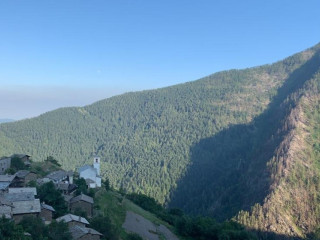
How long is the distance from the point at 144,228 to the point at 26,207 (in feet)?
106

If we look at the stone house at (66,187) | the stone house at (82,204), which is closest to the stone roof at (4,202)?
the stone house at (82,204)

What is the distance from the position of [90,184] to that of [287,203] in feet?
328

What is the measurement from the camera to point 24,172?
6900 centimetres

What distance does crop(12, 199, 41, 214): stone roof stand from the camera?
150 ft

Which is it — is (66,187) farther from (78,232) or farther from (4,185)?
(78,232)

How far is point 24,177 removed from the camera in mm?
67438

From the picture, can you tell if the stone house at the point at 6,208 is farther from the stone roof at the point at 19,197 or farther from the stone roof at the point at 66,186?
the stone roof at the point at 66,186

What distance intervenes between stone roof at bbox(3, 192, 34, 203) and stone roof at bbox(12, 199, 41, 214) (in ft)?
3.91

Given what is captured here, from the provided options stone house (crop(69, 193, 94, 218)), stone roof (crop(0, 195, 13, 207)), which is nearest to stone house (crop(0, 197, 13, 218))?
stone roof (crop(0, 195, 13, 207))

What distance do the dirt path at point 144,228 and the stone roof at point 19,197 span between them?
2283 centimetres

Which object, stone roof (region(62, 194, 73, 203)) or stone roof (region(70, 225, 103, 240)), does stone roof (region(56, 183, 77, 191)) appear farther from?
stone roof (region(70, 225, 103, 240))

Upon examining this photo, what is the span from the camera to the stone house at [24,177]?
65688mm

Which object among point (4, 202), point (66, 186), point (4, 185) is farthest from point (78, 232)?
point (66, 186)

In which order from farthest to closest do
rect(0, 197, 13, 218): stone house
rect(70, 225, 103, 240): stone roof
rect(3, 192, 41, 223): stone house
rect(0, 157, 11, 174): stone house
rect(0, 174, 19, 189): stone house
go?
rect(0, 157, 11, 174): stone house, rect(0, 174, 19, 189): stone house, rect(3, 192, 41, 223): stone house, rect(70, 225, 103, 240): stone roof, rect(0, 197, 13, 218): stone house
